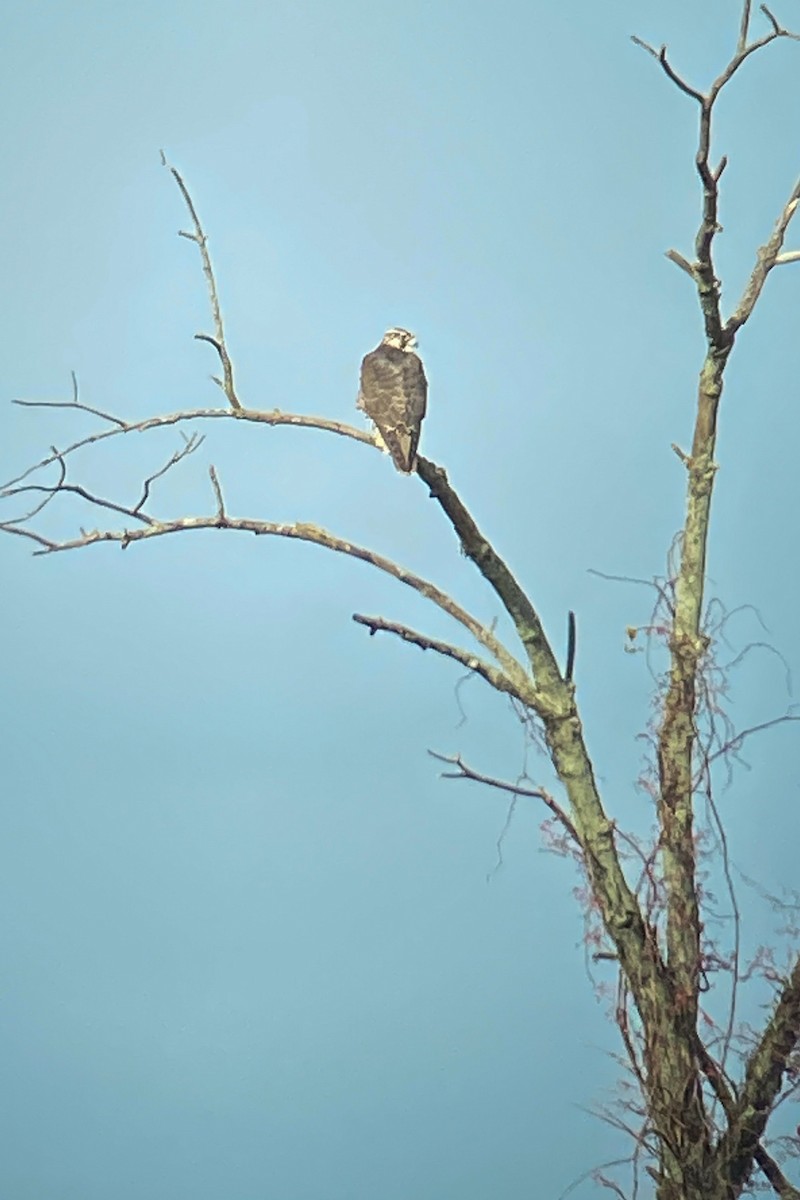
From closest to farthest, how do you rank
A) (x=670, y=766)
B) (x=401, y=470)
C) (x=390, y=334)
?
(x=670, y=766) → (x=401, y=470) → (x=390, y=334)

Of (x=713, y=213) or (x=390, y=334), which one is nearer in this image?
(x=713, y=213)

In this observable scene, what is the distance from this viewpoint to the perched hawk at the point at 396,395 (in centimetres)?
243

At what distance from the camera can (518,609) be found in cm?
218

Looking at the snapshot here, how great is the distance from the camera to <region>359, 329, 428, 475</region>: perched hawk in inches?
95.8

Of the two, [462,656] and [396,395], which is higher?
[396,395]

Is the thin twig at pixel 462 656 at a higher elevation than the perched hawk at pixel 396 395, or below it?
below

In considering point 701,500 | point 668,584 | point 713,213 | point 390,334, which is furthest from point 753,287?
point 390,334

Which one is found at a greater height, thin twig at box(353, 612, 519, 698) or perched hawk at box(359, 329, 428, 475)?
perched hawk at box(359, 329, 428, 475)

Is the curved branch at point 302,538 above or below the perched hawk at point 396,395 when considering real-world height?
below

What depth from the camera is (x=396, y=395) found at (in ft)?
8.66

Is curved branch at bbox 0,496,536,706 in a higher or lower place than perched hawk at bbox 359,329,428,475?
lower

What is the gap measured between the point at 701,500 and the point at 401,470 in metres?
0.56

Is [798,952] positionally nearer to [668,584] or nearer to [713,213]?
[668,584]

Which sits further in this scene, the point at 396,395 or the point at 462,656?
the point at 396,395
